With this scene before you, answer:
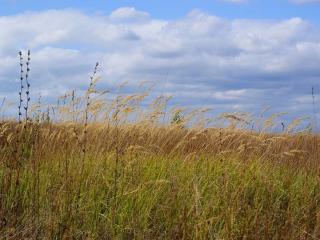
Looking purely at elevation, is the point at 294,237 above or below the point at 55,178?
below

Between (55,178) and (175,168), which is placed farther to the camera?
(175,168)

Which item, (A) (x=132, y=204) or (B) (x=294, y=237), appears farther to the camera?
(A) (x=132, y=204)

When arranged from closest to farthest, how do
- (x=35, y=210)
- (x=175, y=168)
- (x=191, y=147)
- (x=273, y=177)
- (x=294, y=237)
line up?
(x=294, y=237) < (x=35, y=210) < (x=175, y=168) < (x=273, y=177) < (x=191, y=147)

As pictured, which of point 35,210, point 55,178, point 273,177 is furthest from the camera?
point 273,177

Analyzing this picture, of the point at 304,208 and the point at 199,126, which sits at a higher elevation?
the point at 199,126

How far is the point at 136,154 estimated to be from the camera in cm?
707

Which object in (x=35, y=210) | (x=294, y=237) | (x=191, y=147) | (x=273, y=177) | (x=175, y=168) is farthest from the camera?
(x=191, y=147)

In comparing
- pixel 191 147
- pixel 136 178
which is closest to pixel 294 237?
pixel 136 178

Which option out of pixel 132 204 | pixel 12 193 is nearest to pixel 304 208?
pixel 132 204

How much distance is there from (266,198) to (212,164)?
1046 millimetres

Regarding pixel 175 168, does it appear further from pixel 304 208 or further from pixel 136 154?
pixel 304 208

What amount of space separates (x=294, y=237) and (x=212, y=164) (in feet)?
7.56

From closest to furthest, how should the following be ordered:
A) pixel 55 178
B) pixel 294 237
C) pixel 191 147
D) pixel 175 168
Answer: pixel 294 237 < pixel 55 178 < pixel 175 168 < pixel 191 147

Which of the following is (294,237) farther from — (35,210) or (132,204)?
(35,210)
